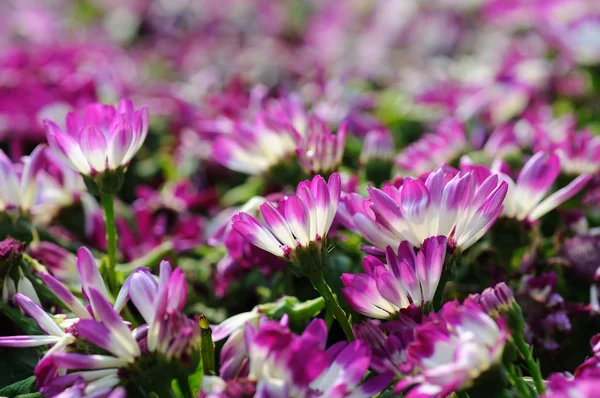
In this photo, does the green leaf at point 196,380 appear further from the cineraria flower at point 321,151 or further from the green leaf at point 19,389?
the cineraria flower at point 321,151

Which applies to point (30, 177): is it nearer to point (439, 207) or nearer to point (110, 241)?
point (110, 241)

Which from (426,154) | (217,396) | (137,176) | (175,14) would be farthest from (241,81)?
(217,396)

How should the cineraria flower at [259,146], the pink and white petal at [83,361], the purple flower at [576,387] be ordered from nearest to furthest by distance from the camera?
the purple flower at [576,387] → the pink and white petal at [83,361] → the cineraria flower at [259,146]

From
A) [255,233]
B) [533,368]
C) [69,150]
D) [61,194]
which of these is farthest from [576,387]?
[61,194]

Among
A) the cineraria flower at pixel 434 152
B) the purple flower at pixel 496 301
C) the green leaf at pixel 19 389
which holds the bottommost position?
the green leaf at pixel 19 389

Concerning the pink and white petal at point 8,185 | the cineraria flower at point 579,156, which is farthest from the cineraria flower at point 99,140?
the cineraria flower at point 579,156

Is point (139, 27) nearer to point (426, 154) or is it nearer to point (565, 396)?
point (426, 154)

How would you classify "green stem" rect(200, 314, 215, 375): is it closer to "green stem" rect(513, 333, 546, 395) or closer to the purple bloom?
"green stem" rect(513, 333, 546, 395)
